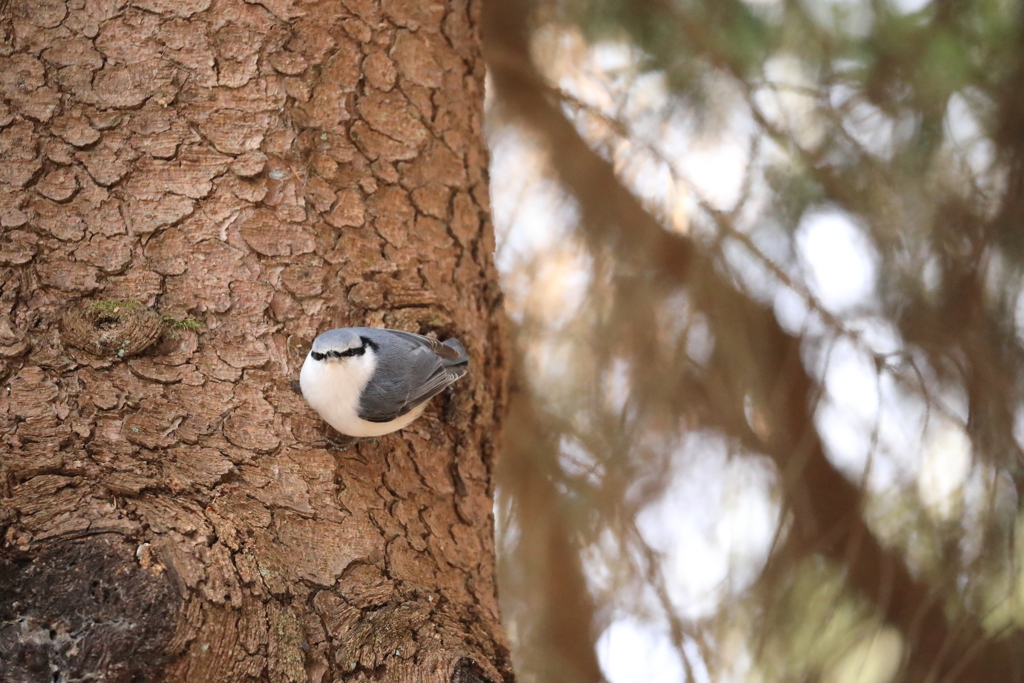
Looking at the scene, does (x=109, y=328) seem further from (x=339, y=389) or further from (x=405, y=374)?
(x=405, y=374)

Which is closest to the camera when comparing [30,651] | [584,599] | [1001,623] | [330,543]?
[30,651]

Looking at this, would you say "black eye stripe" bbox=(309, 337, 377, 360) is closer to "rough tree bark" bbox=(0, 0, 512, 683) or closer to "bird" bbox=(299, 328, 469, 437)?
"bird" bbox=(299, 328, 469, 437)

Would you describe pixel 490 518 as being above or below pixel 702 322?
below

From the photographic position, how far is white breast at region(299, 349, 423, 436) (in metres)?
1.68

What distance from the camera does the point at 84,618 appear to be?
1.33m

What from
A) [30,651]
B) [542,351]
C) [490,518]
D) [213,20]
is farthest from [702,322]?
[30,651]

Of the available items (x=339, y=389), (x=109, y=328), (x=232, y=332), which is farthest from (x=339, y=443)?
(x=109, y=328)

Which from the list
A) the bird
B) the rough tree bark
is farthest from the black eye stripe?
the rough tree bark

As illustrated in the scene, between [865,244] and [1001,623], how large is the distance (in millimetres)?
1091

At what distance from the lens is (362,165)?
2053mm

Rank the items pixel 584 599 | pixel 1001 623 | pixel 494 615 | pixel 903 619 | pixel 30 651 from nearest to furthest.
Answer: pixel 30 651
pixel 494 615
pixel 1001 623
pixel 903 619
pixel 584 599

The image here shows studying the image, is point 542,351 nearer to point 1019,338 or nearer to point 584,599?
point 584,599

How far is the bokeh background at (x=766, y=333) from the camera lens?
2312 millimetres

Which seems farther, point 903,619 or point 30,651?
point 903,619
